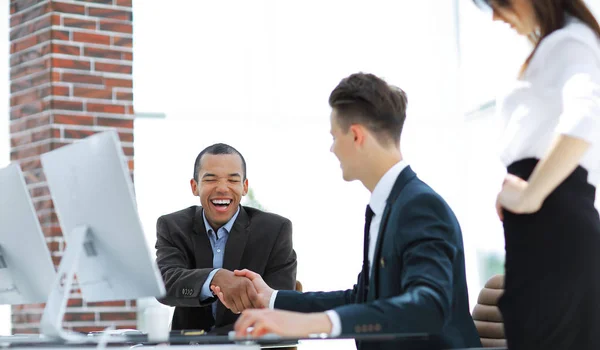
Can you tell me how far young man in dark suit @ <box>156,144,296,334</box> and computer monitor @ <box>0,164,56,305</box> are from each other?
840 mm

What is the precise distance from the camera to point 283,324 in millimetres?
1696

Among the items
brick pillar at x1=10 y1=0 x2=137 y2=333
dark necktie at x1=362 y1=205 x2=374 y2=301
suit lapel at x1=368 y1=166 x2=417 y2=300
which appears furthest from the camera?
brick pillar at x1=10 y1=0 x2=137 y2=333

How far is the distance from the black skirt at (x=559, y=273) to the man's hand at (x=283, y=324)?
1.22ft

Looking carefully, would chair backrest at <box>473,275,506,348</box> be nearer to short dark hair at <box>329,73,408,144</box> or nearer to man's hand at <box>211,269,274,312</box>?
man's hand at <box>211,269,274,312</box>

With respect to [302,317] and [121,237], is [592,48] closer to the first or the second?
[302,317]

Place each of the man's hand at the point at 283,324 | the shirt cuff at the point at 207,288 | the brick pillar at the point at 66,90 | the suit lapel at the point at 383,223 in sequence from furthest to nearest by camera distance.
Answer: the brick pillar at the point at 66,90 < the shirt cuff at the point at 207,288 < the suit lapel at the point at 383,223 < the man's hand at the point at 283,324

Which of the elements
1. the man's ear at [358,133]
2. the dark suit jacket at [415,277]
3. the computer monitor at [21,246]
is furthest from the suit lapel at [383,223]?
the computer monitor at [21,246]

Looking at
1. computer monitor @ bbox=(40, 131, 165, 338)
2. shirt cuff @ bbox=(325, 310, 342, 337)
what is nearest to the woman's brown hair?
shirt cuff @ bbox=(325, 310, 342, 337)

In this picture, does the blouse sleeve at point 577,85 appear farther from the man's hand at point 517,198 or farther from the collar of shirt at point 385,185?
the collar of shirt at point 385,185

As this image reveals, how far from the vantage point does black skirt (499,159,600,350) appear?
161 centimetres

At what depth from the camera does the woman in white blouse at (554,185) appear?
5.21 feet

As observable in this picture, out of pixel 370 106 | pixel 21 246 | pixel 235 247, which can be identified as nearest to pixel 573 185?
pixel 370 106

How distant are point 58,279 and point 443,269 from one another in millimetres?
856

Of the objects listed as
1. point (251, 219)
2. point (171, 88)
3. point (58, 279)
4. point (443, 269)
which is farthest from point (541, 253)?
point (171, 88)
